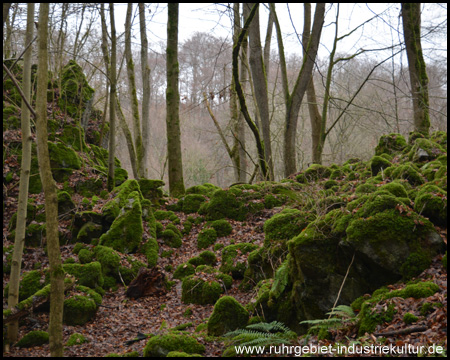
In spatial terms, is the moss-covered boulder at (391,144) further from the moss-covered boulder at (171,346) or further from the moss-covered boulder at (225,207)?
the moss-covered boulder at (171,346)

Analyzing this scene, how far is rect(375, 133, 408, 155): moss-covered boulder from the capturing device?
10179mm

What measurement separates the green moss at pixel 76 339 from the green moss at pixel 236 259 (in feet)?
9.18

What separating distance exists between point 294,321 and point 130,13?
12.9 meters

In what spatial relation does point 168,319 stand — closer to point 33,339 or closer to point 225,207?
point 33,339

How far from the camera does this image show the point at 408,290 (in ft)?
12.9

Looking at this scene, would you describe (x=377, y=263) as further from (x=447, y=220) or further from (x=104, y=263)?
(x=104, y=263)

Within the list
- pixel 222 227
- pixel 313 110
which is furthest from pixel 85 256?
A: pixel 313 110

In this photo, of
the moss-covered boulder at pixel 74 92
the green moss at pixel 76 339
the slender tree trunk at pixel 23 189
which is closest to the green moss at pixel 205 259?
the green moss at pixel 76 339

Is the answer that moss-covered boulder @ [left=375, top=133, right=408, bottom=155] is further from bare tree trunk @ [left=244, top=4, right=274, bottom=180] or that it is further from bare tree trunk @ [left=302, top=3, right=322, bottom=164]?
bare tree trunk @ [left=244, top=4, right=274, bottom=180]

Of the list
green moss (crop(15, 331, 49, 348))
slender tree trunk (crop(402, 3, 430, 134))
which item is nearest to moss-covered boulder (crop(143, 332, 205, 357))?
green moss (crop(15, 331, 49, 348))

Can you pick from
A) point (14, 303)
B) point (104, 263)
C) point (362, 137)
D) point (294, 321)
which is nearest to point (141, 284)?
point (104, 263)

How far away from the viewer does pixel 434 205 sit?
4645 millimetres

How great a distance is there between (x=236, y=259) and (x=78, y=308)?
3.00 meters

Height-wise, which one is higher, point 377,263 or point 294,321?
point 377,263
